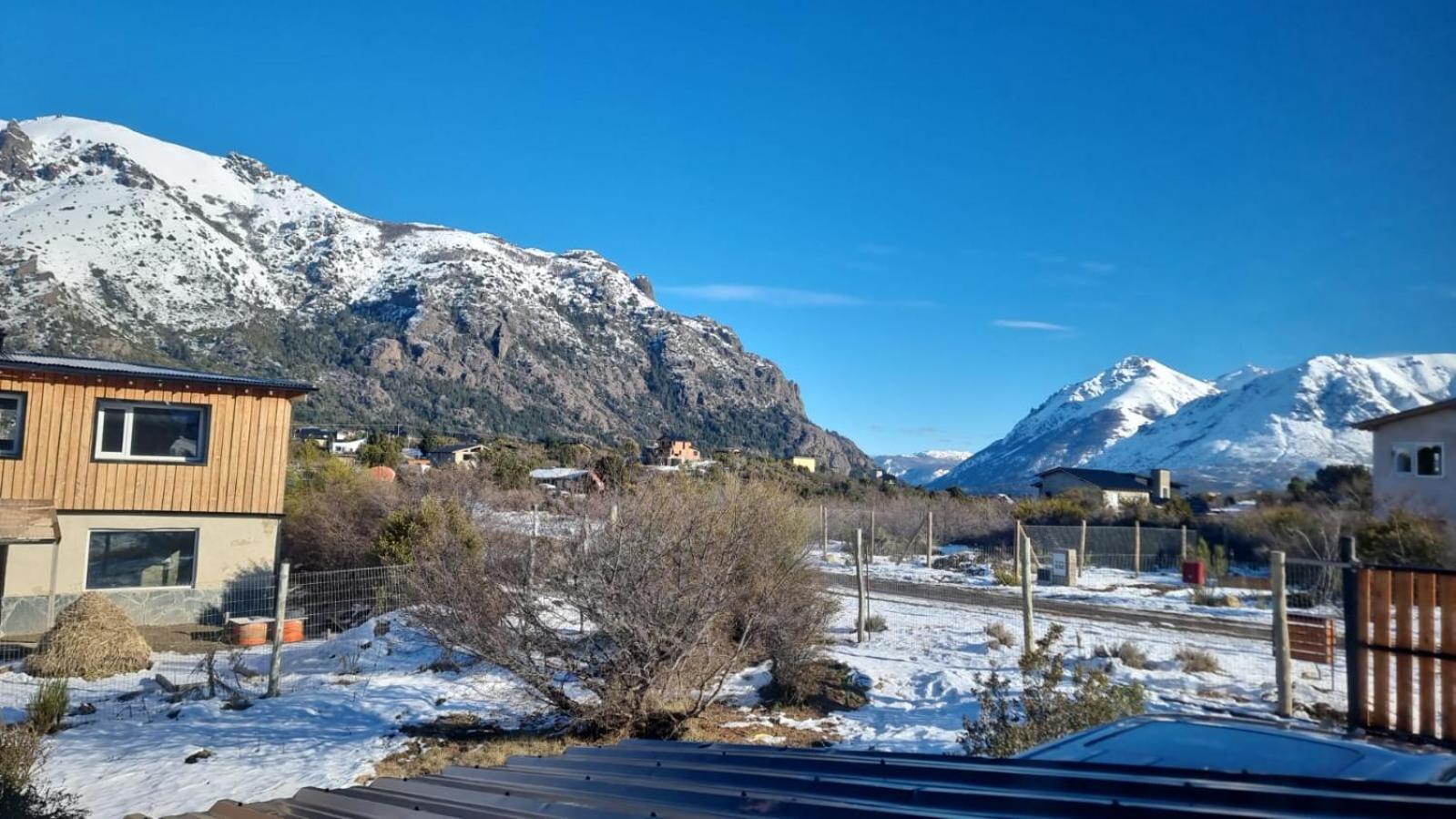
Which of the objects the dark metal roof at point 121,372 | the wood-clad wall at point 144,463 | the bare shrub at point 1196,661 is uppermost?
the dark metal roof at point 121,372

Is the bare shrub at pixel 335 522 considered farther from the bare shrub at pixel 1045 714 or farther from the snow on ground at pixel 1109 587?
the bare shrub at pixel 1045 714

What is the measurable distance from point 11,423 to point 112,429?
151 centimetres

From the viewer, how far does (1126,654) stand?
473 inches

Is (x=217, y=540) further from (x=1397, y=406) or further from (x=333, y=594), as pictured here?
(x=1397, y=406)

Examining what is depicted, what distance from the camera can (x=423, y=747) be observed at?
8.80m

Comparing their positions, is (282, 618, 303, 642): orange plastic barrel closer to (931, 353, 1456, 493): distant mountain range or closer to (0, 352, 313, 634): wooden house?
(0, 352, 313, 634): wooden house

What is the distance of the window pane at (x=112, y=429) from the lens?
16656 mm

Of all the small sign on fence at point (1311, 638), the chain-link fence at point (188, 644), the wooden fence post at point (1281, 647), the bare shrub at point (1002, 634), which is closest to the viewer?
the wooden fence post at point (1281, 647)

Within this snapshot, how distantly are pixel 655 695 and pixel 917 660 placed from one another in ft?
17.5

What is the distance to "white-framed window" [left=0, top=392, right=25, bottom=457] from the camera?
52.5 feet

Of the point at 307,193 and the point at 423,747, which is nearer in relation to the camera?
the point at 423,747

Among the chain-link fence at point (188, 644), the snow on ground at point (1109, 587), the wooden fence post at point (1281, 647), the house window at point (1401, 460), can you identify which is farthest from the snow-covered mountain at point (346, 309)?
the wooden fence post at point (1281, 647)

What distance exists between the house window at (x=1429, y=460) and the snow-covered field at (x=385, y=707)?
21.9 m

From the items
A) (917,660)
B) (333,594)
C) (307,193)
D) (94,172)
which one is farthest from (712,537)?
(307,193)
